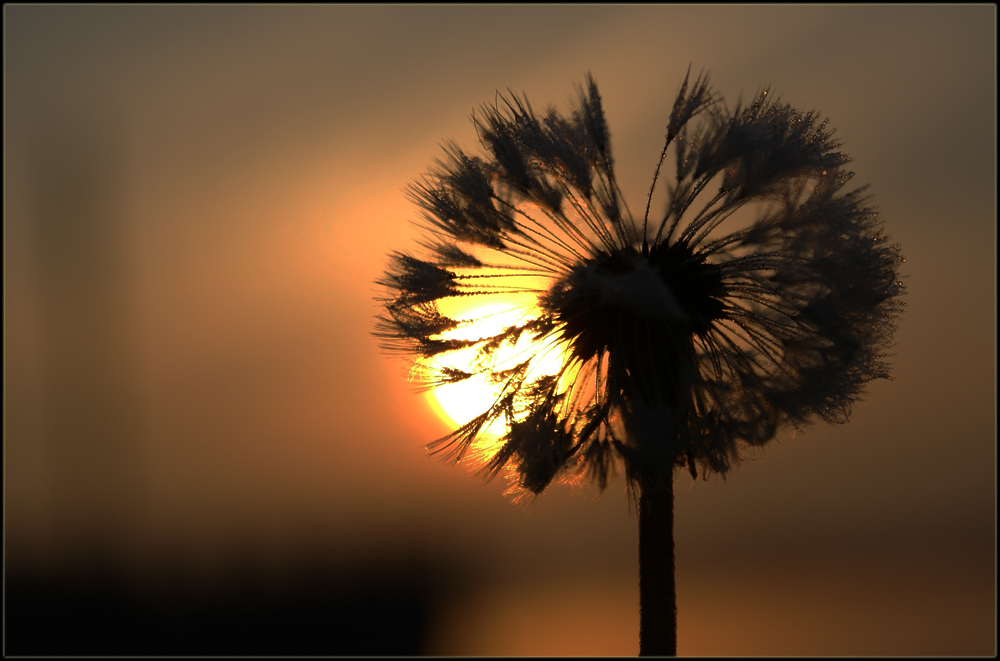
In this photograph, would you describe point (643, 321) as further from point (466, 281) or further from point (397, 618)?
point (397, 618)

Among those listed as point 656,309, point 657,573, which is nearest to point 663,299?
point 656,309

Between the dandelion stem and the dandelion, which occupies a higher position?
the dandelion

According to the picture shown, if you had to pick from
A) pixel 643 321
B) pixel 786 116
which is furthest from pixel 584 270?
pixel 786 116

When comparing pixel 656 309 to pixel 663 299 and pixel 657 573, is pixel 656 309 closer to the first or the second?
pixel 663 299

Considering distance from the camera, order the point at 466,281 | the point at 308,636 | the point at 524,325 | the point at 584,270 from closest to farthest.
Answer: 1. the point at 584,270
2. the point at 524,325
3. the point at 466,281
4. the point at 308,636
